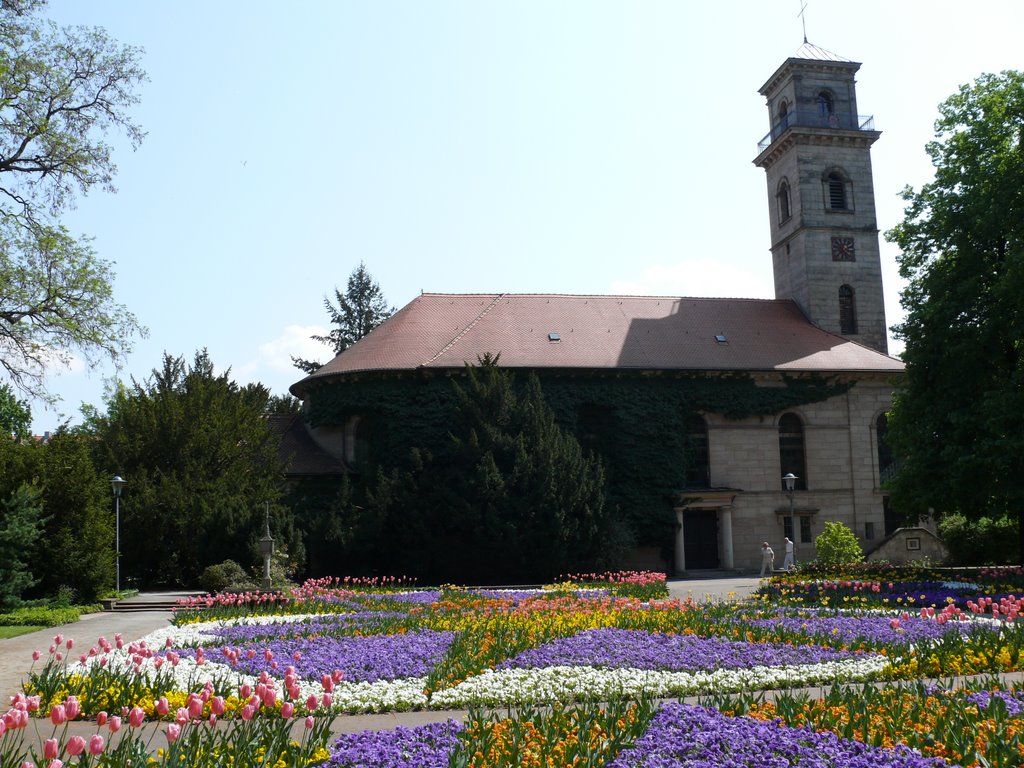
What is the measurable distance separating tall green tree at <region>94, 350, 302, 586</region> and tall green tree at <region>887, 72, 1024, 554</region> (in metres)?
18.9

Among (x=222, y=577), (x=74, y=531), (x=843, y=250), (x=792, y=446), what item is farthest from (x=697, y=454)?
(x=74, y=531)

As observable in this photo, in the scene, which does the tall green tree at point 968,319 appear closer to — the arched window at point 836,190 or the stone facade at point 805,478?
the stone facade at point 805,478

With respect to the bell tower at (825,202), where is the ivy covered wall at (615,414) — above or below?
below

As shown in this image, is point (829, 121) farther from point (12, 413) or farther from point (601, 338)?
point (12, 413)

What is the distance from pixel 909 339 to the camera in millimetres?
26984

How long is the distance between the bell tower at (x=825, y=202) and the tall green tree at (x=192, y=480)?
24.9m

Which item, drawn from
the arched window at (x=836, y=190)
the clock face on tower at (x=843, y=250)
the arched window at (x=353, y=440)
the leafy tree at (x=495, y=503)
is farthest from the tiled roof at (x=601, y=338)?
the arched window at (x=836, y=190)

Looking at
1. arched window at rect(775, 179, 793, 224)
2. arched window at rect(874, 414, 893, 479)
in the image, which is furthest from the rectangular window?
arched window at rect(775, 179, 793, 224)

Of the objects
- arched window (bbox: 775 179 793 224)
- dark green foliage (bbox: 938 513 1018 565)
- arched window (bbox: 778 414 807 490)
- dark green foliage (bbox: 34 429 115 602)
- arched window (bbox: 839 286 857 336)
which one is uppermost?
arched window (bbox: 775 179 793 224)

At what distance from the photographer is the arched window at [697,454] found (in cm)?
3544

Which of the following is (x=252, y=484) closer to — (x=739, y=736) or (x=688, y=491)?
(x=688, y=491)

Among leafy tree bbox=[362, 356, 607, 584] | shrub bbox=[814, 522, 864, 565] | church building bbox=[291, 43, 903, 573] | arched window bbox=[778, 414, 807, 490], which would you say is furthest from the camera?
arched window bbox=[778, 414, 807, 490]

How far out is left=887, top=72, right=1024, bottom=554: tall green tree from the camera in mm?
23625

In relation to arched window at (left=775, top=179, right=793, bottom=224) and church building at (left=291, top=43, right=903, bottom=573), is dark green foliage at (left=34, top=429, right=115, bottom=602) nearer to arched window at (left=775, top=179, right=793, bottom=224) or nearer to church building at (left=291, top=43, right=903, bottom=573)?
church building at (left=291, top=43, right=903, bottom=573)
